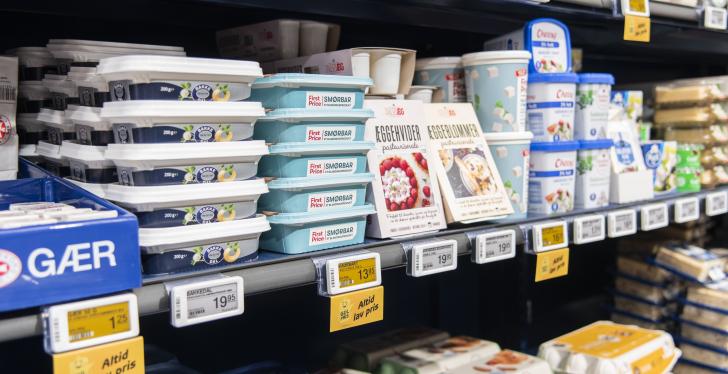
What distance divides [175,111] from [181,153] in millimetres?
71

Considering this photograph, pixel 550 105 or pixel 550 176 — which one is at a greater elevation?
pixel 550 105

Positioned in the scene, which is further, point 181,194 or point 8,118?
point 8,118

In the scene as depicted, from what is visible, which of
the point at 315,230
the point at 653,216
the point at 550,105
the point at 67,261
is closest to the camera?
the point at 67,261

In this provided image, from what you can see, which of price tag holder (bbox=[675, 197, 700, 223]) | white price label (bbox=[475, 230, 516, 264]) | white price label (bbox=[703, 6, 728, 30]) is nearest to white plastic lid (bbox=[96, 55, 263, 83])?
white price label (bbox=[475, 230, 516, 264])

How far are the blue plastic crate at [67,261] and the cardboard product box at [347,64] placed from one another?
1.88ft

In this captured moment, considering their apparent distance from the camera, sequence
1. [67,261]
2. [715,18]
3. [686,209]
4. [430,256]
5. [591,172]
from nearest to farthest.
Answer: [67,261]
[430,256]
[591,172]
[686,209]
[715,18]

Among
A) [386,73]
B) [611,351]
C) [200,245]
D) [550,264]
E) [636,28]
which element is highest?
[636,28]

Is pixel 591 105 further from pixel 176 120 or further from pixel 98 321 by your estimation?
pixel 98 321

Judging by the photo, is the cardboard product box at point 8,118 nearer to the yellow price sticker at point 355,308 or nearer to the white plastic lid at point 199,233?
the white plastic lid at point 199,233

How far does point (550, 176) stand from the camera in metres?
1.91

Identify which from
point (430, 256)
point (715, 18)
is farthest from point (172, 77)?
point (715, 18)

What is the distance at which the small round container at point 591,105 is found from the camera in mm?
2014

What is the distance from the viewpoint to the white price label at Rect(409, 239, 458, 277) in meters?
1.51

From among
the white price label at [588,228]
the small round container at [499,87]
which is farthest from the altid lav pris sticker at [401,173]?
the white price label at [588,228]
